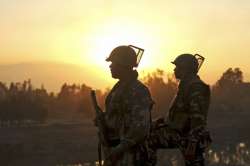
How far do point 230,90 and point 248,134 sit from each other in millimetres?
60270

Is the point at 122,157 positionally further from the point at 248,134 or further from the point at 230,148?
the point at 248,134

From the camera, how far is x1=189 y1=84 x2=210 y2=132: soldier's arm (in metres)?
9.48

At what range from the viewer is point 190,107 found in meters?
9.58

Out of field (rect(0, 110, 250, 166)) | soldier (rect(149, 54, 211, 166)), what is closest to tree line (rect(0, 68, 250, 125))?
field (rect(0, 110, 250, 166))

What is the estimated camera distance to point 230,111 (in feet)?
324

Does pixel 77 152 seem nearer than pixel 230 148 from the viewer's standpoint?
Yes

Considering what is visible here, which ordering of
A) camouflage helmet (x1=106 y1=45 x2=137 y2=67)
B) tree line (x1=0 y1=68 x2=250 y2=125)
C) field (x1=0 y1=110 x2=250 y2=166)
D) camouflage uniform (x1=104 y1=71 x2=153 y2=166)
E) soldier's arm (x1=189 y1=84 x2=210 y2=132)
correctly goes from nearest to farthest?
camouflage uniform (x1=104 y1=71 x2=153 y2=166) → camouflage helmet (x1=106 y1=45 x2=137 y2=67) → soldier's arm (x1=189 y1=84 x2=210 y2=132) → field (x1=0 y1=110 x2=250 y2=166) → tree line (x1=0 y1=68 x2=250 y2=125)

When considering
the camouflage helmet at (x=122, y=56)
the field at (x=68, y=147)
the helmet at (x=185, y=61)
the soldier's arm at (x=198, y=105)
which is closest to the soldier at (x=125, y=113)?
the camouflage helmet at (x=122, y=56)

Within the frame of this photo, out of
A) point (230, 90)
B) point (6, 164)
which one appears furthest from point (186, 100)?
point (230, 90)

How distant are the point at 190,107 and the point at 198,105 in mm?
143

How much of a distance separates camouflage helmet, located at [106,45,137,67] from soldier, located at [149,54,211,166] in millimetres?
2882

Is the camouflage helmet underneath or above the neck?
above

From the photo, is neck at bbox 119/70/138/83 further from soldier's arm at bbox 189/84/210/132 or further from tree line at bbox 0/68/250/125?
tree line at bbox 0/68/250/125

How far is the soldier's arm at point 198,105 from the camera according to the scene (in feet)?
31.1
